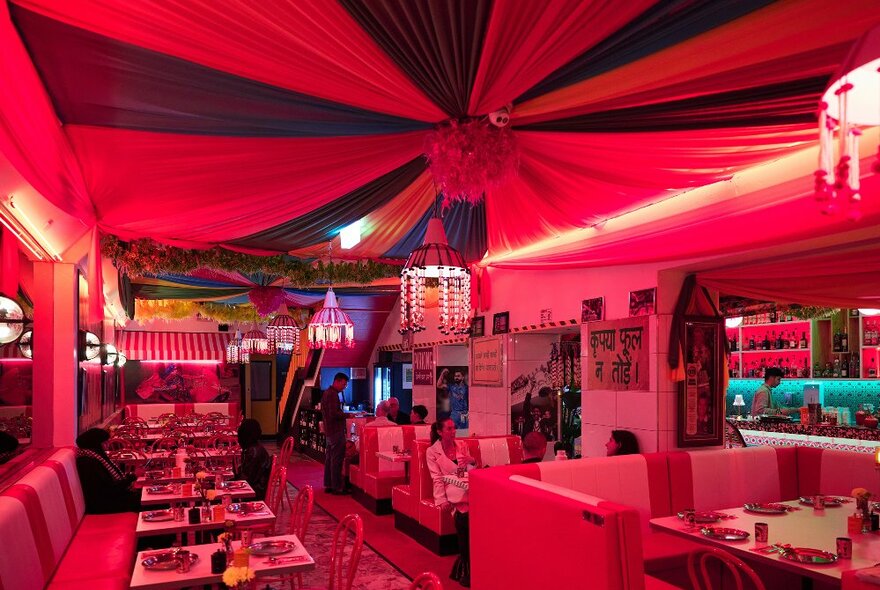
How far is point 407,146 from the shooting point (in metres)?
4.56

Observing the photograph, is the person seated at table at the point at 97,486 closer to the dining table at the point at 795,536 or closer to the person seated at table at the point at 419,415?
the person seated at table at the point at 419,415

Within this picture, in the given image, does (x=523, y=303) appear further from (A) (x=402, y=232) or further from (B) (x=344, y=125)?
(B) (x=344, y=125)

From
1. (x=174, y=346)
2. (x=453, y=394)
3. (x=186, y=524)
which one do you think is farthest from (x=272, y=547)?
(x=174, y=346)

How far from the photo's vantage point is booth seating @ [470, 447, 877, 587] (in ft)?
15.4

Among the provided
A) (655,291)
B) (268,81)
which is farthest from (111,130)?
(655,291)

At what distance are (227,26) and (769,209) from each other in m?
3.39

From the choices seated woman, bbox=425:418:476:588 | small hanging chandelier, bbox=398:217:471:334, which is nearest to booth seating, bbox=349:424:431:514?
seated woman, bbox=425:418:476:588

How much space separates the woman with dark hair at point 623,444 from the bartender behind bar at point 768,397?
395 cm

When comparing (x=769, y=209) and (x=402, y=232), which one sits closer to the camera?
(x=769, y=209)

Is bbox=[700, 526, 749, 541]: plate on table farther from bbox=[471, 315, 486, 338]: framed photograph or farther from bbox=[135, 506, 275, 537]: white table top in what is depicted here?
bbox=[471, 315, 486, 338]: framed photograph

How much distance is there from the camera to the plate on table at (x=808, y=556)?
12.3 feet

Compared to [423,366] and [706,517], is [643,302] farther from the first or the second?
[423,366]

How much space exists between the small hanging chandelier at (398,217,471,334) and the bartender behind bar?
19.6 ft

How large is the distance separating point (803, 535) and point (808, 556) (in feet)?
1.92
